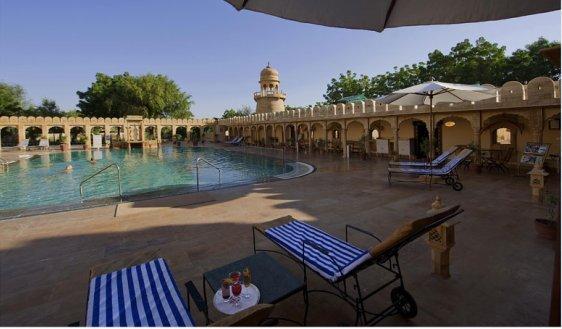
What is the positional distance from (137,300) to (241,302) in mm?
891

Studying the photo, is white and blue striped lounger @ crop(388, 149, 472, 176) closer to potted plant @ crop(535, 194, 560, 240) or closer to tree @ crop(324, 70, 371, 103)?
potted plant @ crop(535, 194, 560, 240)

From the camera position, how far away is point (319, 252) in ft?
11.0

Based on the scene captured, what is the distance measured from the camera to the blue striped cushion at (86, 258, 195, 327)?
225cm

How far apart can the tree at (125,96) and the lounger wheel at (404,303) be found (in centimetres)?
4747

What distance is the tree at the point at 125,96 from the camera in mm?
43875

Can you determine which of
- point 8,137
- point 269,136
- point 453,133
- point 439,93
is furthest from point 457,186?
point 8,137

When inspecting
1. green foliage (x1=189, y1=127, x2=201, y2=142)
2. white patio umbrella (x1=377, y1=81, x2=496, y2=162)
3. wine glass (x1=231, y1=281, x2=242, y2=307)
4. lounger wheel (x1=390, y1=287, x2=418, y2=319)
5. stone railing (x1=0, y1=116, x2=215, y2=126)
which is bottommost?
lounger wheel (x1=390, y1=287, x2=418, y2=319)

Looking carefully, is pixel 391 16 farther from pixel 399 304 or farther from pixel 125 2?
pixel 125 2

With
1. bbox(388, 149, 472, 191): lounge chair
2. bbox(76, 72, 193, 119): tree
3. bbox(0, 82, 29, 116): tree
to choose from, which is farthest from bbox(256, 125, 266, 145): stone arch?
bbox(0, 82, 29, 116): tree

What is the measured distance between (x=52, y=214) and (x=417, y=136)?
16.7 m

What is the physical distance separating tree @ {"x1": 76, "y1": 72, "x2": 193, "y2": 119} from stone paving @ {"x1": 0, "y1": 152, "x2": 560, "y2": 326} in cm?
4157

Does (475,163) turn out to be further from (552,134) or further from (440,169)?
(440,169)

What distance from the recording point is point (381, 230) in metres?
5.18

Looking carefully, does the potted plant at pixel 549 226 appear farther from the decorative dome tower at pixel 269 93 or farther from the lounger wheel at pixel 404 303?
the decorative dome tower at pixel 269 93
